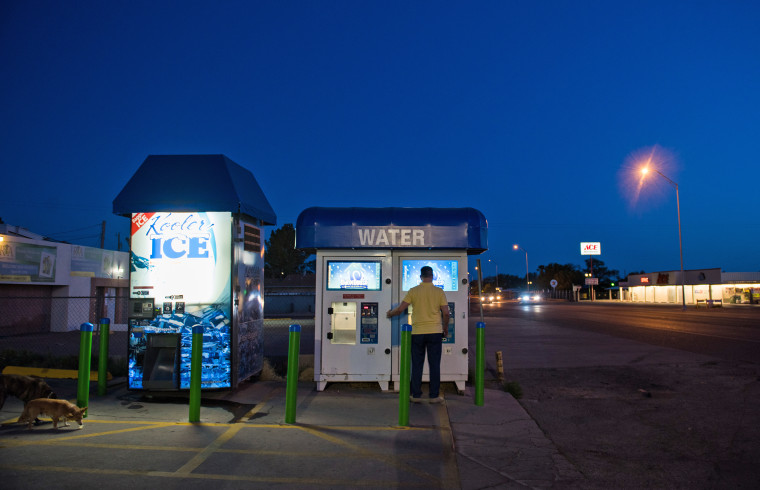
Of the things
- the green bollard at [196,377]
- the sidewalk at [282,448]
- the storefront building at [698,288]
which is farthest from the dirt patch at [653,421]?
the storefront building at [698,288]

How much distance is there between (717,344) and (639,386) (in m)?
8.12

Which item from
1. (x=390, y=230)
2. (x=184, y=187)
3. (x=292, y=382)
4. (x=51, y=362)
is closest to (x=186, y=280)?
(x=184, y=187)

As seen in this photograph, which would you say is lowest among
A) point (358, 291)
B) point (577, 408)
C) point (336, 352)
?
point (577, 408)

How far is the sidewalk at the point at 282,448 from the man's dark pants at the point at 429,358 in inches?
10.7

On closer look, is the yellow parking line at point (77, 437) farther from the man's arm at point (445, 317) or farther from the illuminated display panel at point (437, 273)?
the illuminated display panel at point (437, 273)

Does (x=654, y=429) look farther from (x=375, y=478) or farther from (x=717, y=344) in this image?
(x=717, y=344)

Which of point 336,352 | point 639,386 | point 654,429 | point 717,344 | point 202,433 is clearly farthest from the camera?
point 717,344

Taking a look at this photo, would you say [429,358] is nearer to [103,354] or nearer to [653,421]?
[653,421]

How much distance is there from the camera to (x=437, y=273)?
27.2 ft

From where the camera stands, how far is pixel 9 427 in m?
5.64

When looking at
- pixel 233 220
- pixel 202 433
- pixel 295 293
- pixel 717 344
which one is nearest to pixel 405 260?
pixel 233 220

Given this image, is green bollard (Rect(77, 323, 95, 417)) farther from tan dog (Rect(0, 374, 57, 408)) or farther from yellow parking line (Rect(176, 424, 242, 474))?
yellow parking line (Rect(176, 424, 242, 474))

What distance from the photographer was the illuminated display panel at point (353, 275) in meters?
8.18

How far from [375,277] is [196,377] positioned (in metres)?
3.10
